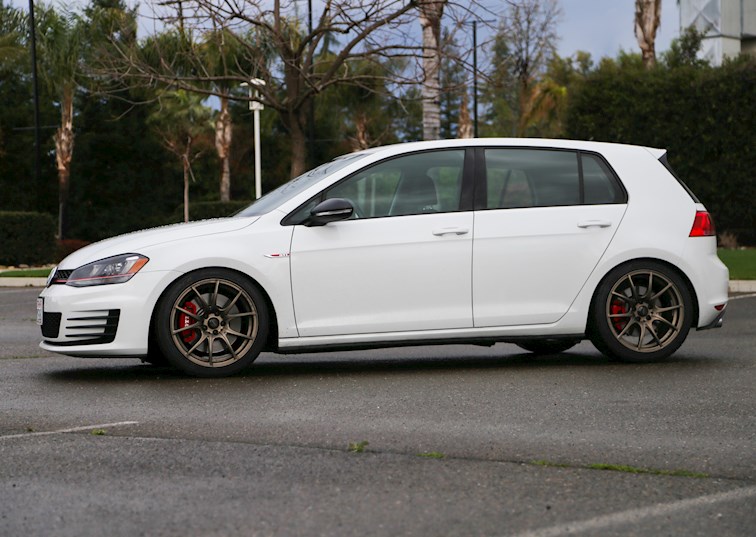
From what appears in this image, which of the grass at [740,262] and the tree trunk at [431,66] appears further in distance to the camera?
the tree trunk at [431,66]

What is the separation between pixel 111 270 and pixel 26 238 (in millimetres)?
23108

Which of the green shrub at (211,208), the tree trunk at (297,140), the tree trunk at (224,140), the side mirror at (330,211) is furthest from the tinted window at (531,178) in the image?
the tree trunk at (224,140)

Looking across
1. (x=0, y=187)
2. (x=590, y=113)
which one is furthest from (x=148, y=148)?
(x=590, y=113)

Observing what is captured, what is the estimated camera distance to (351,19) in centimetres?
2266

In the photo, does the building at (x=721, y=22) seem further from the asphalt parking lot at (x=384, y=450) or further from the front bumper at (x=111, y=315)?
the front bumper at (x=111, y=315)

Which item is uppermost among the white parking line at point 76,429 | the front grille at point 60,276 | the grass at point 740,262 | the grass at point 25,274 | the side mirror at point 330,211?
the side mirror at point 330,211

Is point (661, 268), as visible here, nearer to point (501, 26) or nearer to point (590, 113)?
point (501, 26)

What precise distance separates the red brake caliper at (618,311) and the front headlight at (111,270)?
3.20m

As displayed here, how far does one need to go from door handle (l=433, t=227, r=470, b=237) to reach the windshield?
791 mm

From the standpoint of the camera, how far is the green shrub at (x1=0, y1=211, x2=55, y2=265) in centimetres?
2970

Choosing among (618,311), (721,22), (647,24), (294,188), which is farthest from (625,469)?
(721,22)

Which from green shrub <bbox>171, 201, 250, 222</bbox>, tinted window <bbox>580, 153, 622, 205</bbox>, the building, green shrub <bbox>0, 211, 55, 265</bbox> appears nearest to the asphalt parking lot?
tinted window <bbox>580, 153, 622, 205</bbox>

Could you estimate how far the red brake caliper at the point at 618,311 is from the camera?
340 inches

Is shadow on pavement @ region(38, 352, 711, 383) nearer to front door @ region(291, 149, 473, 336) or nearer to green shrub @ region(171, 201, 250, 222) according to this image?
front door @ region(291, 149, 473, 336)
